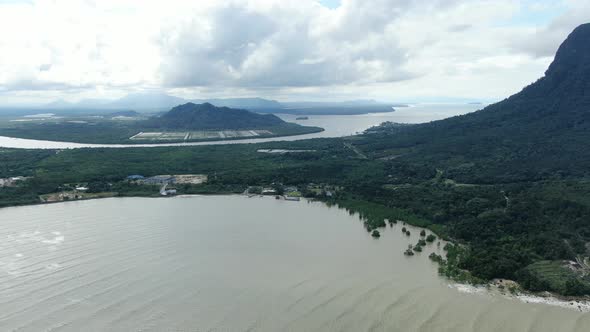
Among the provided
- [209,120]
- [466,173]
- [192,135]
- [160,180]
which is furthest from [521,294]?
[209,120]

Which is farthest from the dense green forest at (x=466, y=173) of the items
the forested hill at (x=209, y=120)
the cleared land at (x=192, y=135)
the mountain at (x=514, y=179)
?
the forested hill at (x=209, y=120)

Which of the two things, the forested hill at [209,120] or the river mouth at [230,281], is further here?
the forested hill at [209,120]

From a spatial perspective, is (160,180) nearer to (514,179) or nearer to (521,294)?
(514,179)

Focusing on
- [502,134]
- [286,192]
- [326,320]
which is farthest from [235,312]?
[502,134]

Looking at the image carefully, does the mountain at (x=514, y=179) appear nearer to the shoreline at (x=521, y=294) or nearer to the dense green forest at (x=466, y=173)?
the dense green forest at (x=466, y=173)

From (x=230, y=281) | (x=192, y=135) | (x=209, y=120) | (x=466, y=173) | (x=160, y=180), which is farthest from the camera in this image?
(x=209, y=120)

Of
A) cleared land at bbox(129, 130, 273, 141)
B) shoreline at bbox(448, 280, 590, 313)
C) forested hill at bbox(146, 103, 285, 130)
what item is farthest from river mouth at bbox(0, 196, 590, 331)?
forested hill at bbox(146, 103, 285, 130)

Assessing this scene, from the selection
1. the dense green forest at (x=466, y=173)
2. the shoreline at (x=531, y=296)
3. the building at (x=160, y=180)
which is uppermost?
the dense green forest at (x=466, y=173)
